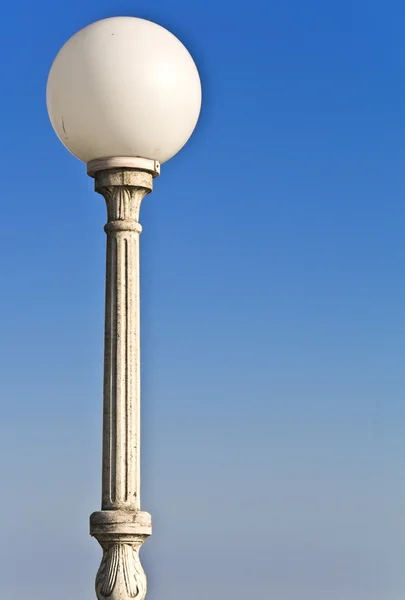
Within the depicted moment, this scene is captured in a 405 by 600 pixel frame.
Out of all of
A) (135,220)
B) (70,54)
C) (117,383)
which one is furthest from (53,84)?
(117,383)

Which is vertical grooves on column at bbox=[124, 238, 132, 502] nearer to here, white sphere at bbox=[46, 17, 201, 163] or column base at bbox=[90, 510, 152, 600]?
column base at bbox=[90, 510, 152, 600]

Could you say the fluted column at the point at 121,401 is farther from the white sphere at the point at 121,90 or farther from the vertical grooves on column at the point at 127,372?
the white sphere at the point at 121,90

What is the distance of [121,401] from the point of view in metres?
16.4

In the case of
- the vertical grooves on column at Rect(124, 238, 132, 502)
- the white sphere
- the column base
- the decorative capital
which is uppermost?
the white sphere

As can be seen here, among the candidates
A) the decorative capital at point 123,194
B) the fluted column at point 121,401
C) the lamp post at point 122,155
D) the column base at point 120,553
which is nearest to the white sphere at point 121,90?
the lamp post at point 122,155

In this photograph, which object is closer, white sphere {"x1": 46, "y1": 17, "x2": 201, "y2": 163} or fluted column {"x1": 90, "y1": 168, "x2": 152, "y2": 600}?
fluted column {"x1": 90, "y1": 168, "x2": 152, "y2": 600}

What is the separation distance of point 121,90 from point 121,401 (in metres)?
3.36

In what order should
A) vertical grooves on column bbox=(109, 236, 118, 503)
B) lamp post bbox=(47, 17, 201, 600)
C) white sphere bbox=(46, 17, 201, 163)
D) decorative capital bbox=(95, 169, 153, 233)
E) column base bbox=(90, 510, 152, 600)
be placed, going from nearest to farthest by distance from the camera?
column base bbox=(90, 510, 152, 600)
lamp post bbox=(47, 17, 201, 600)
vertical grooves on column bbox=(109, 236, 118, 503)
white sphere bbox=(46, 17, 201, 163)
decorative capital bbox=(95, 169, 153, 233)

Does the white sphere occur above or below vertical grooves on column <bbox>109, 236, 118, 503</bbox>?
above

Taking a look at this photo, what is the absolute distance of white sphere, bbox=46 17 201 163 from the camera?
54.0ft

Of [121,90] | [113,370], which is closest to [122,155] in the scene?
[121,90]

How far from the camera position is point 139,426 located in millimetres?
16516

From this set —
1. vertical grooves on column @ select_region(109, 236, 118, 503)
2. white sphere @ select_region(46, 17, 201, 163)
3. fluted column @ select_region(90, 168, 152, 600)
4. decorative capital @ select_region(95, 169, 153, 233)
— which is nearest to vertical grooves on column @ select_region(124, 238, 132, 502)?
fluted column @ select_region(90, 168, 152, 600)

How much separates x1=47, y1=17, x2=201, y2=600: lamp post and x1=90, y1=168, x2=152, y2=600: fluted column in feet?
0.04
